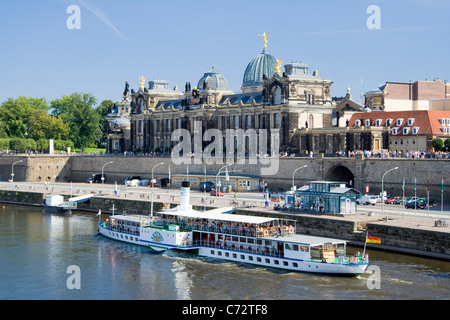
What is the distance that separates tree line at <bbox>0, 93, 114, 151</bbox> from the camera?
512 ft

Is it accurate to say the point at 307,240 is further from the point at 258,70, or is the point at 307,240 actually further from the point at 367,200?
the point at 258,70

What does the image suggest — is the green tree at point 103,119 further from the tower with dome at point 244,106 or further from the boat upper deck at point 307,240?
the boat upper deck at point 307,240

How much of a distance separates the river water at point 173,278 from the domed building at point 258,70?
67.4 metres

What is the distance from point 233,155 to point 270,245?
174ft

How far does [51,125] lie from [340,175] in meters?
88.8

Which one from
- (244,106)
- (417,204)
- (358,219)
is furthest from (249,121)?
(358,219)

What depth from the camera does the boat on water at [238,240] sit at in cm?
5275

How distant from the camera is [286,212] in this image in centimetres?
6975

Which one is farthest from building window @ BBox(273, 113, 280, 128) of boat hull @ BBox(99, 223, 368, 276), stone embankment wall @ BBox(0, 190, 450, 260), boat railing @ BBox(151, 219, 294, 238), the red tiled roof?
boat hull @ BBox(99, 223, 368, 276)

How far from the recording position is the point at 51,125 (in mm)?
161750

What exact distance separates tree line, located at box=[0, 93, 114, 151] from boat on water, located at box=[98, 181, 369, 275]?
90.9 m

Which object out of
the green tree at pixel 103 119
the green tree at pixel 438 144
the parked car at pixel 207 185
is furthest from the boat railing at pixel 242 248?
the green tree at pixel 103 119

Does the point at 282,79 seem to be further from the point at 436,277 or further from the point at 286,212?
the point at 436,277

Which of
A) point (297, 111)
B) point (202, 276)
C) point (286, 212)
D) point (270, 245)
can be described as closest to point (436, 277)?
point (270, 245)
